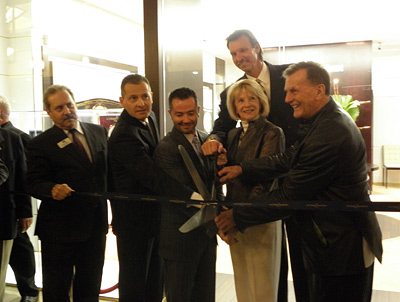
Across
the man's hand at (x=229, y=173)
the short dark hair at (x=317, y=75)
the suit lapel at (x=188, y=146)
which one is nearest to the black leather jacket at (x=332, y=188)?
the short dark hair at (x=317, y=75)

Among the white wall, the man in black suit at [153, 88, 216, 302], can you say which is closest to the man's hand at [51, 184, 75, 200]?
the man in black suit at [153, 88, 216, 302]

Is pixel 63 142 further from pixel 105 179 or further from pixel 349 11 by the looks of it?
pixel 349 11

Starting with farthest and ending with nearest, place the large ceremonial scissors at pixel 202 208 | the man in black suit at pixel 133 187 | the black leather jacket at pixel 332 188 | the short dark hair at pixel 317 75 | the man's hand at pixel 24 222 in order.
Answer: the man's hand at pixel 24 222 < the man in black suit at pixel 133 187 < the large ceremonial scissors at pixel 202 208 < the short dark hair at pixel 317 75 < the black leather jacket at pixel 332 188

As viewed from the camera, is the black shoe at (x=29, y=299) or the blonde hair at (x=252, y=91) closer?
the blonde hair at (x=252, y=91)

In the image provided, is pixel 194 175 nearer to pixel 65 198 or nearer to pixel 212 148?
pixel 212 148

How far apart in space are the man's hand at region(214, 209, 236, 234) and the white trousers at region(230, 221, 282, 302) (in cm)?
7

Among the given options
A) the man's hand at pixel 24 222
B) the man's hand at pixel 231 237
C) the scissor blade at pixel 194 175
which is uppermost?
Result: the scissor blade at pixel 194 175

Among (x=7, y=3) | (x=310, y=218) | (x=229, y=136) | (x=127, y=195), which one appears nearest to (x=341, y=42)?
(x=229, y=136)

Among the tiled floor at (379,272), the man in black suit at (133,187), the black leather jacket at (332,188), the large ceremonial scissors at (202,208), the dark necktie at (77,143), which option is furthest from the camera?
the tiled floor at (379,272)

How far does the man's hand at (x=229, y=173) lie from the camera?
2.12 m

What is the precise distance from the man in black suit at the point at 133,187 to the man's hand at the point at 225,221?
378 millimetres

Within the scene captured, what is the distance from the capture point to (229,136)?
235 centimetres

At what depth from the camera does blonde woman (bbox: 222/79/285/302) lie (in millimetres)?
2146

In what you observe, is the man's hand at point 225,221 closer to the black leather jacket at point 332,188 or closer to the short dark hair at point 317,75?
the black leather jacket at point 332,188
